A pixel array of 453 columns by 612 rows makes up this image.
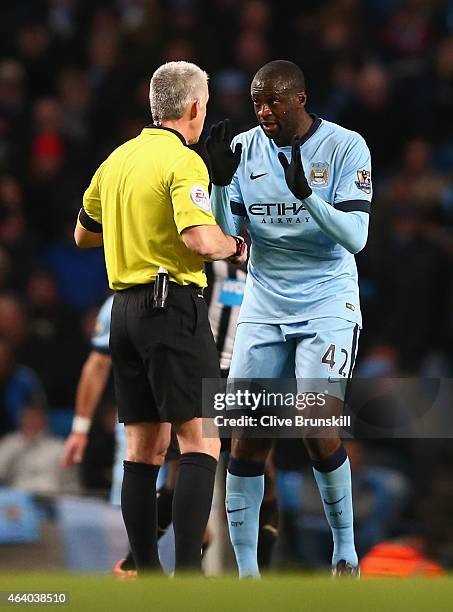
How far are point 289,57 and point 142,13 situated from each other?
5.74ft

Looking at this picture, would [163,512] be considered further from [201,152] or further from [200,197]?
[201,152]

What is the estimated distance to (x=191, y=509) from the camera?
18.9ft

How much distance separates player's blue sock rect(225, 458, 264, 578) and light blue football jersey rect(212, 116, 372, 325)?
636 millimetres

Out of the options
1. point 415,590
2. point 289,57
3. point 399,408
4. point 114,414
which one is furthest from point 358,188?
point 289,57

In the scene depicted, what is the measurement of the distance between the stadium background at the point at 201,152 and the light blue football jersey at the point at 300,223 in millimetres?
2428

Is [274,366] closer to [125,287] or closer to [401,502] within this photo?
[125,287]

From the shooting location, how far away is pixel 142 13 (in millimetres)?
13297

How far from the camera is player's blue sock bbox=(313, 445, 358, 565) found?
20.4ft

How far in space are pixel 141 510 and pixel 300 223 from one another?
1339 mm

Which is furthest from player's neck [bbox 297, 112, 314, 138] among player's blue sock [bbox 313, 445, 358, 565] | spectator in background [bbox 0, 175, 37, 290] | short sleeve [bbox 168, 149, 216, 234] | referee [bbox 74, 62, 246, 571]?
spectator in background [bbox 0, 175, 37, 290]

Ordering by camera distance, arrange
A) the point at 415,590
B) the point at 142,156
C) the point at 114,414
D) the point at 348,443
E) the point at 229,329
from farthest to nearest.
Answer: the point at 114,414 → the point at 348,443 → the point at 229,329 → the point at 142,156 → the point at 415,590

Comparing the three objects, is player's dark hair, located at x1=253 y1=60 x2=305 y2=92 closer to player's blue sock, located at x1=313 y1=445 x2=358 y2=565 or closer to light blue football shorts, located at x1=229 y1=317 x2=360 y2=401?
light blue football shorts, located at x1=229 y1=317 x2=360 y2=401

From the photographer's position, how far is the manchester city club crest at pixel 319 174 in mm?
6270

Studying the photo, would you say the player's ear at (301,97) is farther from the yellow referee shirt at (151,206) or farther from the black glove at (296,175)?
the yellow referee shirt at (151,206)
